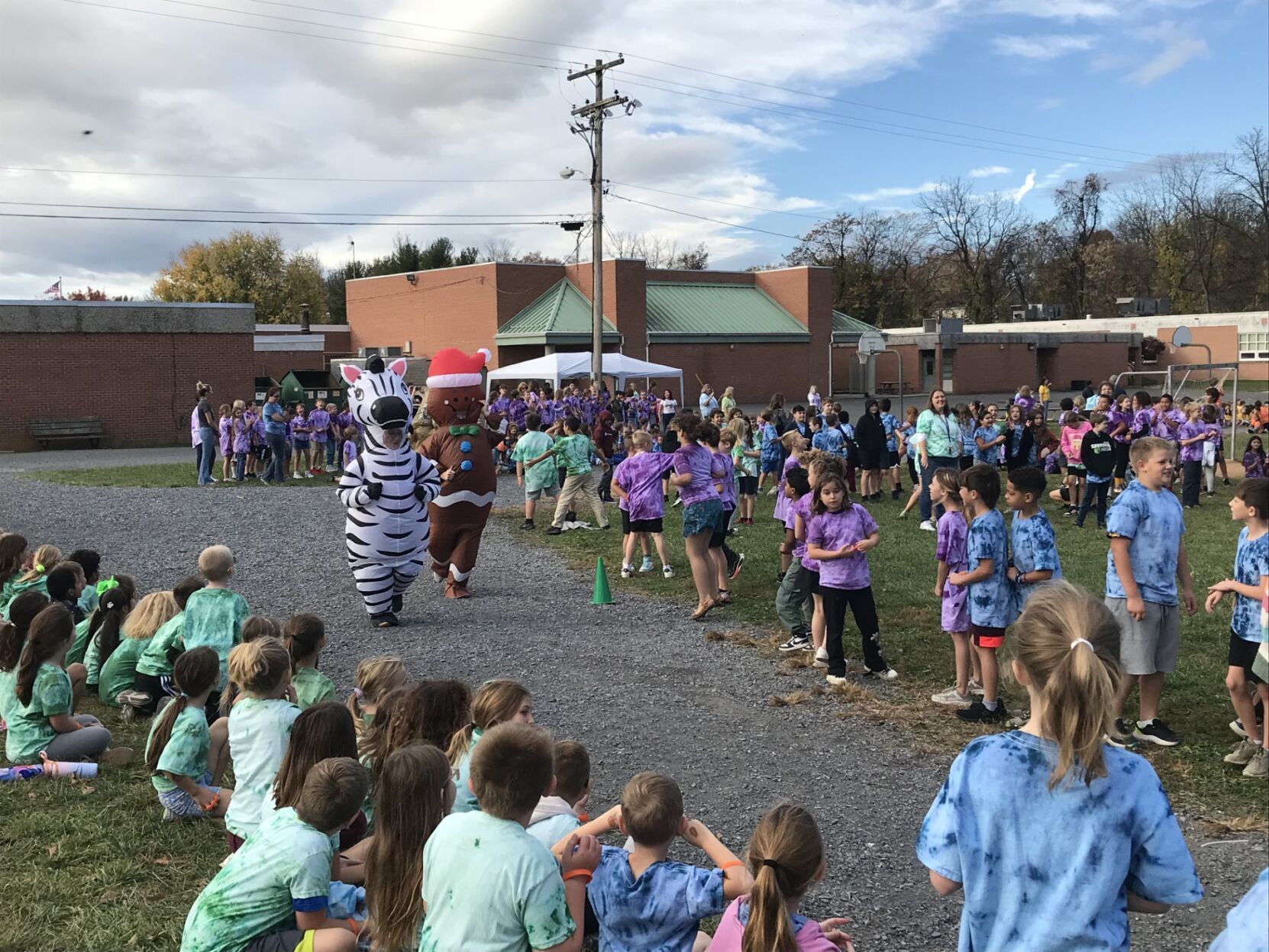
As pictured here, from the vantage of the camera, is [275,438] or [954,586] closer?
[954,586]

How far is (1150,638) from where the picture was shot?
225 inches

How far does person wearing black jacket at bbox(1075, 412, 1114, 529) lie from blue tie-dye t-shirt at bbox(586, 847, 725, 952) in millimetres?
11795

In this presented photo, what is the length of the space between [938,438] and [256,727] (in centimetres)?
1056

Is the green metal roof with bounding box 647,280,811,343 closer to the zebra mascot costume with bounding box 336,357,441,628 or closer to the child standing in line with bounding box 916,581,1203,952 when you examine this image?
the zebra mascot costume with bounding box 336,357,441,628

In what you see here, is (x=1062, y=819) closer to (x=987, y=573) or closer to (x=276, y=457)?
(x=987, y=573)

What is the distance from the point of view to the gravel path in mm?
4367

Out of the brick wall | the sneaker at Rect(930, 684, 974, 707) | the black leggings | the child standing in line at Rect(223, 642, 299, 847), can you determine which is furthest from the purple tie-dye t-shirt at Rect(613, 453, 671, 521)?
the brick wall

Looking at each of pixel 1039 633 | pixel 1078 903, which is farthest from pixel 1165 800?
pixel 1039 633

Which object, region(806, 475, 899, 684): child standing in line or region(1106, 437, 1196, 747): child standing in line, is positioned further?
region(806, 475, 899, 684): child standing in line

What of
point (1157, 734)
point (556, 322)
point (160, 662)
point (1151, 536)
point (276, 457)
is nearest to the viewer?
point (1151, 536)

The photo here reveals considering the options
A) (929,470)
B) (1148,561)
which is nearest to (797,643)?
(1148,561)

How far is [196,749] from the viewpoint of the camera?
15.7 feet

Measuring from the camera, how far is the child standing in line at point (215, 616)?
6.00 m

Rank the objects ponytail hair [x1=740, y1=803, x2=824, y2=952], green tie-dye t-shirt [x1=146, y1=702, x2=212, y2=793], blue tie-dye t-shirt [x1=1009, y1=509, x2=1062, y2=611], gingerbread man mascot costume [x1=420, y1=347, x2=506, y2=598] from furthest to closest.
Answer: gingerbread man mascot costume [x1=420, y1=347, x2=506, y2=598]
blue tie-dye t-shirt [x1=1009, y1=509, x2=1062, y2=611]
green tie-dye t-shirt [x1=146, y1=702, x2=212, y2=793]
ponytail hair [x1=740, y1=803, x2=824, y2=952]
